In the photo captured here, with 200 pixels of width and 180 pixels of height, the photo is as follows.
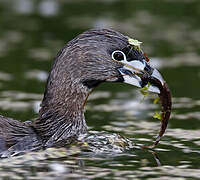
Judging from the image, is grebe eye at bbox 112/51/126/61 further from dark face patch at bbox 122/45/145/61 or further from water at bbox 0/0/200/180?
water at bbox 0/0/200/180

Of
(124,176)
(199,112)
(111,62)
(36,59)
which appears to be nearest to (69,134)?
(111,62)

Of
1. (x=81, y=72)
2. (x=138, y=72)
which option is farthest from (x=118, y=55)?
(x=81, y=72)

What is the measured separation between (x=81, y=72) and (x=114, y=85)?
5294mm

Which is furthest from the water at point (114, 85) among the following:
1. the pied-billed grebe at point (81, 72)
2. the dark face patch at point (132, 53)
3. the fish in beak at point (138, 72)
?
the dark face patch at point (132, 53)

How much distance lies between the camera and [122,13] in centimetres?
2300

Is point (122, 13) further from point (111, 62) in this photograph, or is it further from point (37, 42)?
point (111, 62)

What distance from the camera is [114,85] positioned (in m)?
16.5

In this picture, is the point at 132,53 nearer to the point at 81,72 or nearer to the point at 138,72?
the point at 138,72

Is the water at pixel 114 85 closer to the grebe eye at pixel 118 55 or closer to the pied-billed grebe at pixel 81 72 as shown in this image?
the pied-billed grebe at pixel 81 72

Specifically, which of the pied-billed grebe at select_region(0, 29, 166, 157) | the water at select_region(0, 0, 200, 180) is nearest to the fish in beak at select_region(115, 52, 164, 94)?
the pied-billed grebe at select_region(0, 29, 166, 157)

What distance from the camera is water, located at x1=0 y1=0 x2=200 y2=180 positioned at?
398 inches

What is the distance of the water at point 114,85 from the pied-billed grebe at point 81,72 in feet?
1.56

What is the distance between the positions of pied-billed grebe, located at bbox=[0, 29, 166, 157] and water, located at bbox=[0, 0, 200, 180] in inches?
18.8

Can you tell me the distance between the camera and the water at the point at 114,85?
398 inches
